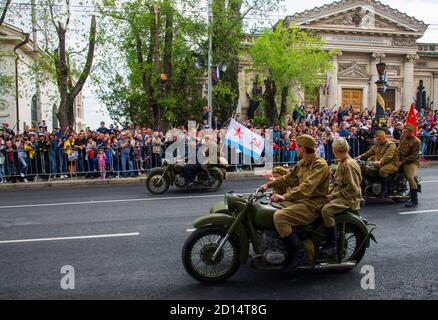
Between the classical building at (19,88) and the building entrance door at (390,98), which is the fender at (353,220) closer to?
the classical building at (19,88)

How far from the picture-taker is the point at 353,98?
43.5 m

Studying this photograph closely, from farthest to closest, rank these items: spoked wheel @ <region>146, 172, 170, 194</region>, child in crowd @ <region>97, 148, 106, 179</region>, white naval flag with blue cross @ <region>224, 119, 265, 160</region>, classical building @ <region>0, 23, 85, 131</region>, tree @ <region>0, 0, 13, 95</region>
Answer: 1. classical building @ <region>0, 23, 85, 131</region>
2. tree @ <region>0, 0, 13, 95</region>
3. child in crowd @ <region>97, 148, 106, 179</region>
4. white naval flag with blue cross @ <region>224, 119, 265, 160</region>
5. spoked wheel @ <region>146, 172, 170, 194</region>

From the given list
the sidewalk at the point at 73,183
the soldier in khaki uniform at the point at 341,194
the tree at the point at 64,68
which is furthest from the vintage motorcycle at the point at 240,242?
the tree at the point at 64,68

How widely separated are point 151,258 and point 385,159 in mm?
5975

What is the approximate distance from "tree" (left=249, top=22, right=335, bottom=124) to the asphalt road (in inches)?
765

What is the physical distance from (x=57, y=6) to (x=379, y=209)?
56.6 ft

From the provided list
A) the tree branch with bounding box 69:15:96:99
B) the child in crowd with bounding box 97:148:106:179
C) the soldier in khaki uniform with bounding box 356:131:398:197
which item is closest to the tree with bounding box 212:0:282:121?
the tree branch with bounding box 69:15:96:99

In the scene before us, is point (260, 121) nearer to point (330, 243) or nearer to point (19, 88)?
point (19, 88)

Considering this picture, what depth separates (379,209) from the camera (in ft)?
30.0

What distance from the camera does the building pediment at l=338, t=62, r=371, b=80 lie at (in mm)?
42781

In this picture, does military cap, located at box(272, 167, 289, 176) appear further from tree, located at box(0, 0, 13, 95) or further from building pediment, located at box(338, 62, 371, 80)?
building pediment, located at box(338, 62, 371, 80)

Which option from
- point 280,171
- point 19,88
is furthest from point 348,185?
point 19,88
